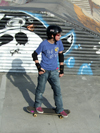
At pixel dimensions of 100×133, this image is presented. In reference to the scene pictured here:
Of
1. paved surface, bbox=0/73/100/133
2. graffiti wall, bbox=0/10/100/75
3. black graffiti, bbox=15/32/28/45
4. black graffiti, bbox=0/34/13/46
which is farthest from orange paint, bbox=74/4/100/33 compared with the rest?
black graffiti, bbox=0/34/13/46

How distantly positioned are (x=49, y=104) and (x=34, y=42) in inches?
92.0

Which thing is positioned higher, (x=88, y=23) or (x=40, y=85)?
(x=88, y=23)

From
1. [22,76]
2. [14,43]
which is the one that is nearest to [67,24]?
[14,43]

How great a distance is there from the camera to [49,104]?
181 inches

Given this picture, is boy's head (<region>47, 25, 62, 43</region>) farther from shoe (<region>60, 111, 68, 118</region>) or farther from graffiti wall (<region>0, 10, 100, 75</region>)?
graffiti wall (<region>0, 10, 100, 75</region>)

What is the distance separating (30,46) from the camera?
620 cm

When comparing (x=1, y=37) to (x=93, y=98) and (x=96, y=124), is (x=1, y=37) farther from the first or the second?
(x=96, y=124)

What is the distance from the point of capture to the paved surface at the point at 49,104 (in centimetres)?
373

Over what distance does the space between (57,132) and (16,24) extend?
3651 millimetres

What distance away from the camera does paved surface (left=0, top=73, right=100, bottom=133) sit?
3734mm

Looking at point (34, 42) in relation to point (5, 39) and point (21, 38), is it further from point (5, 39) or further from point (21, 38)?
point (5, 39)

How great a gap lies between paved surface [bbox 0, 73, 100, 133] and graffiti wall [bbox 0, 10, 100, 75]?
321mm

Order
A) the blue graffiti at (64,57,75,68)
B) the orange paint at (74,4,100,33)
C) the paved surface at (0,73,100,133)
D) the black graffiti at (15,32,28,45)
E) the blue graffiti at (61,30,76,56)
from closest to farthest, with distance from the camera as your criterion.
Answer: the paved surface at (0,73,100,133)
the black graffiti at (15,32,28,45)
the blue graffiti at (61,30,76,56)
the blue graffiti at (64,57,75,68)
the orange paint at (74,4,100,33)

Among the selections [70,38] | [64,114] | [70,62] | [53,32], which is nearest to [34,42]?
[70,38]
